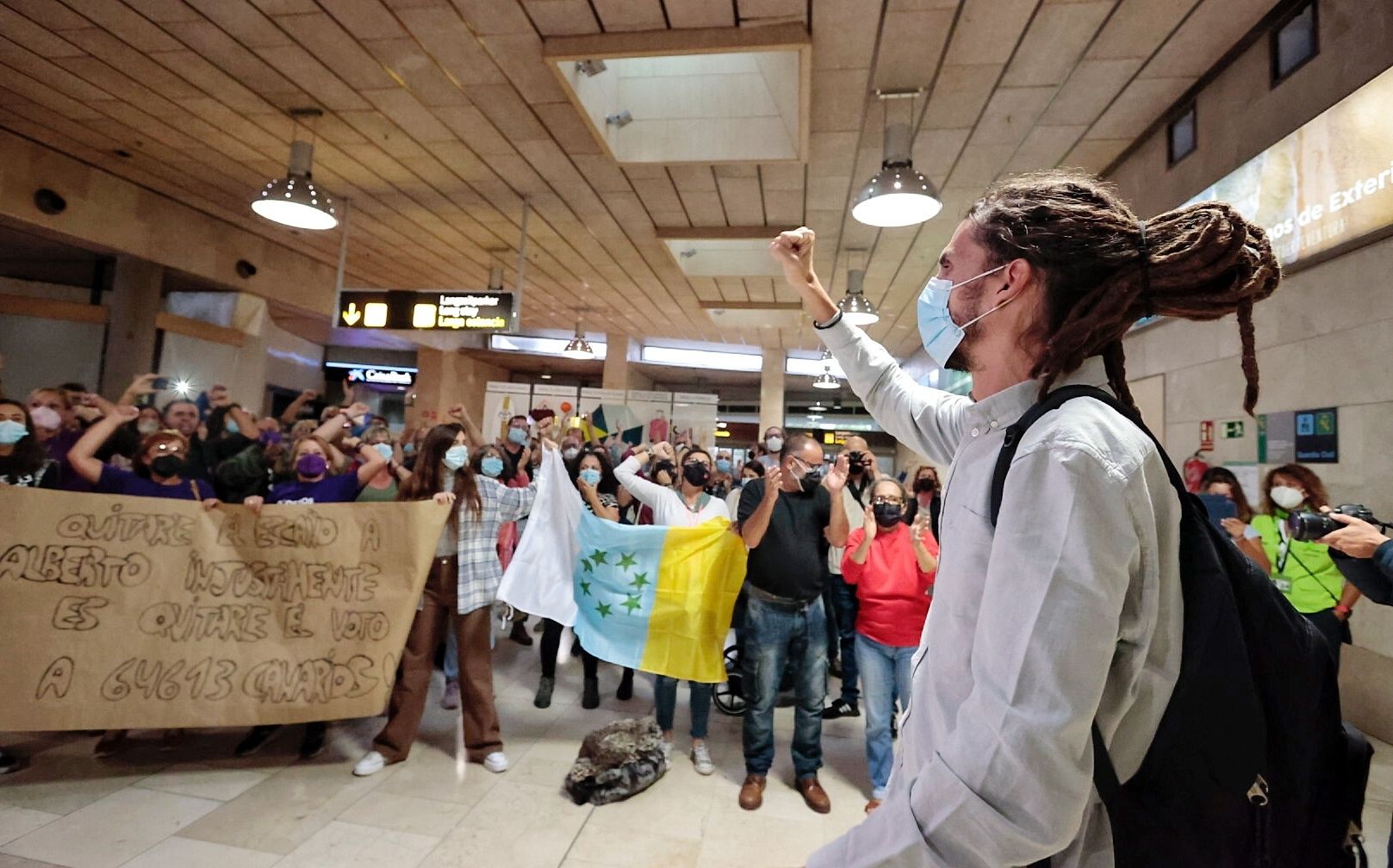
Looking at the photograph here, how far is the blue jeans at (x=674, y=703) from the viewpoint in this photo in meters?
3.56

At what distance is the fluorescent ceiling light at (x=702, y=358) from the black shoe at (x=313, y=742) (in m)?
11.3

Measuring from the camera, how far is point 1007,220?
3.10 ft

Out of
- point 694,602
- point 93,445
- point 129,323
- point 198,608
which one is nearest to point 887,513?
point 694,602

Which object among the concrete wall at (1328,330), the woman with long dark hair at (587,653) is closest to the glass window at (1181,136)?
the concrete wall at (1328,330)

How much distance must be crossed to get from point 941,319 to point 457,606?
10.2 ft

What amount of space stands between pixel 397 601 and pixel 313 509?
0.63m

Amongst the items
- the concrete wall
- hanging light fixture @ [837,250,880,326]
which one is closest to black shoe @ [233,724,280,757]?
hanging light fixture @ [837,250,880,326]

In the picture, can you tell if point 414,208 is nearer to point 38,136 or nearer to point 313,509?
point 38,136

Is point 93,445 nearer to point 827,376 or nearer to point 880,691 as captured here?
point 880,691

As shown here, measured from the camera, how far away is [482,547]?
3.49m

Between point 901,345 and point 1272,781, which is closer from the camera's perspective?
point 1272,781

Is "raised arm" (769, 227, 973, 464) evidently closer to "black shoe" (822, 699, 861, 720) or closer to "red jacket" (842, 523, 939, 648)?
"red jacket" (842, 523, 939, 648)

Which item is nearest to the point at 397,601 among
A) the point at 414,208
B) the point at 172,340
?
the point at 414,208

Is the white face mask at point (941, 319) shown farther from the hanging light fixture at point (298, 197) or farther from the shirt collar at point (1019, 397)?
the hanging light fixture at point (298, 197)
